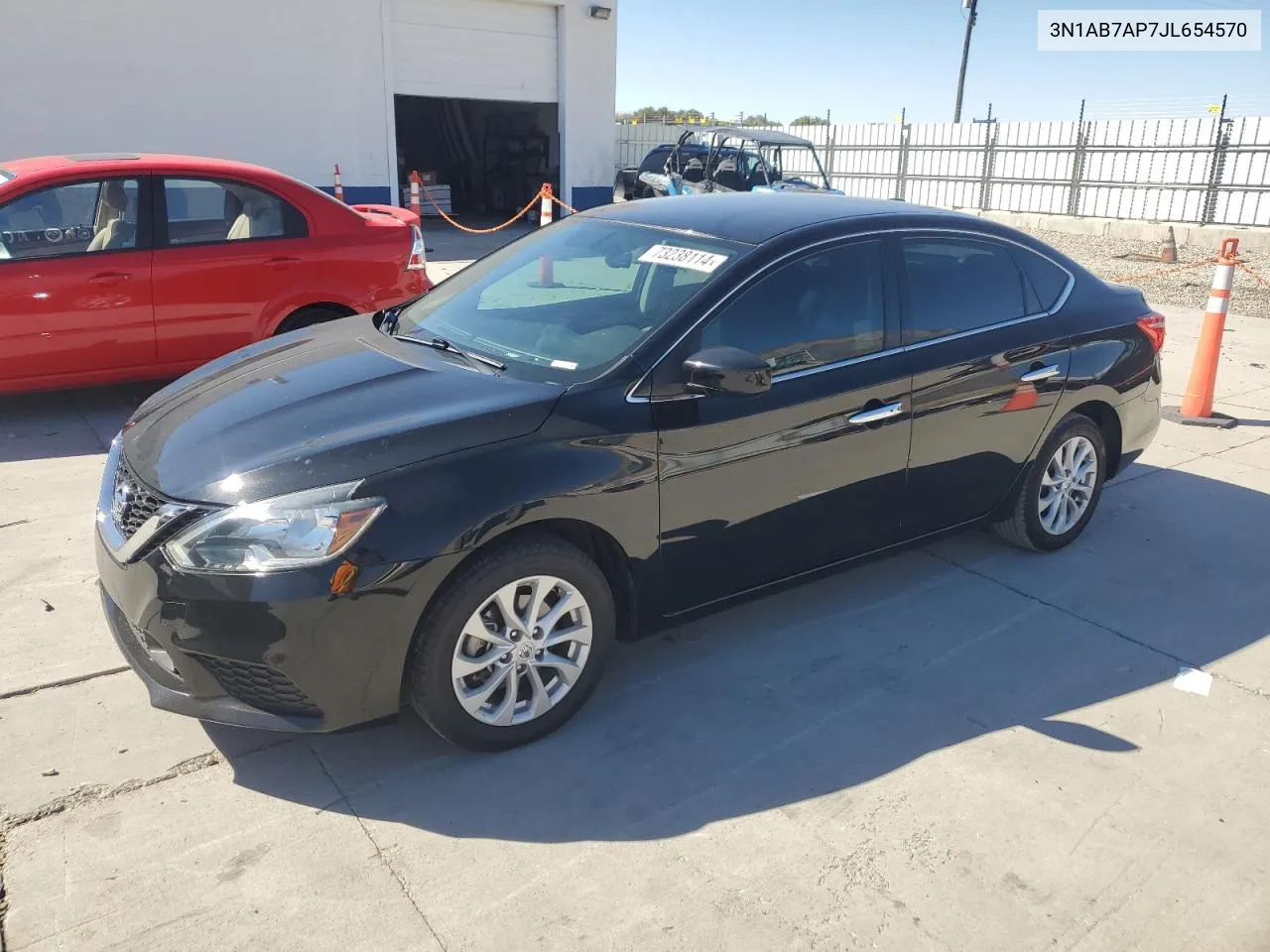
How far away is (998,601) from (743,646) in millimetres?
1284

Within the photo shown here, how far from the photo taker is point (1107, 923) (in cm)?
259

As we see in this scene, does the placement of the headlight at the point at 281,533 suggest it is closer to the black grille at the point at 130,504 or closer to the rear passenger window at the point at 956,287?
the black grille at the point at 130,504

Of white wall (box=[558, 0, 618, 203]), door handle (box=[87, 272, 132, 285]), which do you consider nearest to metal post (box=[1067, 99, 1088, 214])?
white wall (box=[558, 0, 618, 203])

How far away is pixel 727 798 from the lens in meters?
3.01

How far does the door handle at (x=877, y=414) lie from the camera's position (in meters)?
3.78

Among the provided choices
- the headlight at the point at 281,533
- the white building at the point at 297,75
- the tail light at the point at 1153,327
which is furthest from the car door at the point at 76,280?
the white building at the point at 297,75

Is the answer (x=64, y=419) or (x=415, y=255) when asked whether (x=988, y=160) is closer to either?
(x=415, y=255)

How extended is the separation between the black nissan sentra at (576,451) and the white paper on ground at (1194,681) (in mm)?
1043

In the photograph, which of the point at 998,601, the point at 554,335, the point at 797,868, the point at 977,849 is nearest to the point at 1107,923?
the point at 977,849

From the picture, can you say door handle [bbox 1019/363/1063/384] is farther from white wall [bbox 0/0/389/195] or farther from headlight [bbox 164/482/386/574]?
white wall [bbox 0/0/389/195]

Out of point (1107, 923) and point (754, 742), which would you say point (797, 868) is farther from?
point (1107, 923)

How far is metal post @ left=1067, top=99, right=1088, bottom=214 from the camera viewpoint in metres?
20.2

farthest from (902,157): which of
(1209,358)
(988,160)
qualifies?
(1209,358)

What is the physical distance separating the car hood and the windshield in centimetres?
21
